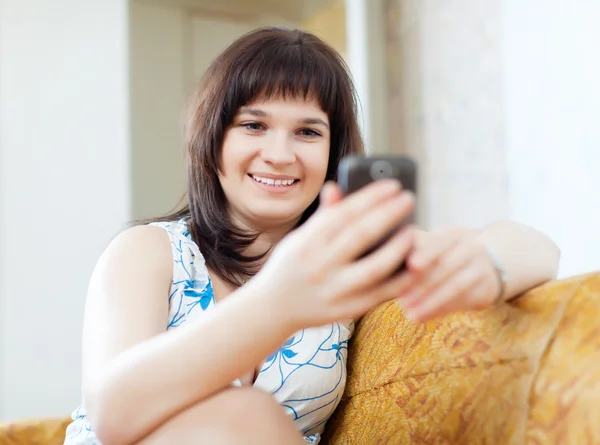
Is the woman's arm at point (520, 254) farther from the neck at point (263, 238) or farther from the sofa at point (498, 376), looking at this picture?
the neck at point (263, 238)

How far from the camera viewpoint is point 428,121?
2930 mm

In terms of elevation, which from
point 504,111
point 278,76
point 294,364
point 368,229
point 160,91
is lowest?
point 294,364

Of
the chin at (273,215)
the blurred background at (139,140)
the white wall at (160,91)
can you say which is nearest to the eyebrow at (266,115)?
the chin at (273,215)

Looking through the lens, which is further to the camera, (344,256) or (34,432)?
(34,432)

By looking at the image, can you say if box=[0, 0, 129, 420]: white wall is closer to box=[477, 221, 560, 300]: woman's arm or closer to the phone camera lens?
box=[477, 221, 560, 300]: woman's arm

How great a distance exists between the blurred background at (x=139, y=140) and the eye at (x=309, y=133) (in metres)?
1.28

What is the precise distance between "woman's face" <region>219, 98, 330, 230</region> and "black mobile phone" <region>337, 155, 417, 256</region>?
1.51 feet

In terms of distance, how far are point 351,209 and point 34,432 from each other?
2.87 feet

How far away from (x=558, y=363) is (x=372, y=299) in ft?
0.71

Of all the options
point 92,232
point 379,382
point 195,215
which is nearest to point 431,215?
point 92,232

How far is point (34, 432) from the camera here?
3.91 feet

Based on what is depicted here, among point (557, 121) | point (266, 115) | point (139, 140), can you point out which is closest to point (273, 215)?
point (266, 115)

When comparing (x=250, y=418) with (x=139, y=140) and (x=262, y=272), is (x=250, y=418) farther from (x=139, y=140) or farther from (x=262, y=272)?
(x=139, y=140)

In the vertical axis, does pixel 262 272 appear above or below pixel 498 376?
above
